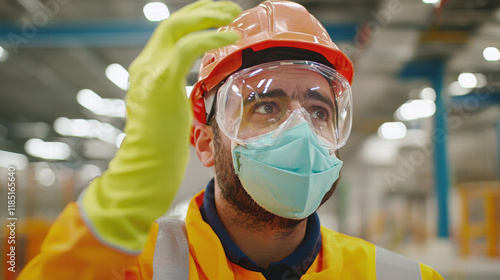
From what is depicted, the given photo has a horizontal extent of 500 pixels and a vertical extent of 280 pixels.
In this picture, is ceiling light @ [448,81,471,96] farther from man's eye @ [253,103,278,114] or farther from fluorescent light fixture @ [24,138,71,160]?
fluorescent light fixture @ [24,138,71,160]

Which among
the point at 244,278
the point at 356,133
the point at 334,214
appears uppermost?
the point at 356,133

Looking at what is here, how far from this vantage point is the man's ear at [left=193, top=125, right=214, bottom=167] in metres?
1.82

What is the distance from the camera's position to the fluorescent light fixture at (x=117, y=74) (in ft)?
29.7

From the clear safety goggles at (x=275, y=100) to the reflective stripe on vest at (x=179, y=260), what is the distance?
429 mm

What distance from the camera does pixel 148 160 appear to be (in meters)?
1.02

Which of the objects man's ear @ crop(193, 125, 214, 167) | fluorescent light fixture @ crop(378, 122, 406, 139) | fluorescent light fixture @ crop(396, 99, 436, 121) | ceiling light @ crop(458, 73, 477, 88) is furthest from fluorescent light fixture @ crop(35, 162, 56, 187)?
fluorescent light fixture @ crop(378, 122, 406, 139)

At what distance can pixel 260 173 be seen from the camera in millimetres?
1406

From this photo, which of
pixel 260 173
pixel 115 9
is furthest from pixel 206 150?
pixel 115 9

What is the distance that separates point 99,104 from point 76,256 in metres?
10.9

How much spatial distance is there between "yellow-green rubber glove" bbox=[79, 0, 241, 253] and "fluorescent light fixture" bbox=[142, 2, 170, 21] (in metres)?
5.61

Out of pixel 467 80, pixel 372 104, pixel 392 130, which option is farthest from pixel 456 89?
pixel 392 130

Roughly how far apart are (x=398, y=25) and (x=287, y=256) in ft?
18.0

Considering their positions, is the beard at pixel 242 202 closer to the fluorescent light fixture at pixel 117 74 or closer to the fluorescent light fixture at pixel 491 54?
the fluorescent light fixture at pixel 491 54

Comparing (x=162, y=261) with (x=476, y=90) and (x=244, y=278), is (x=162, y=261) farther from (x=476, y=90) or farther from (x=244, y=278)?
(x=476, y=90)
